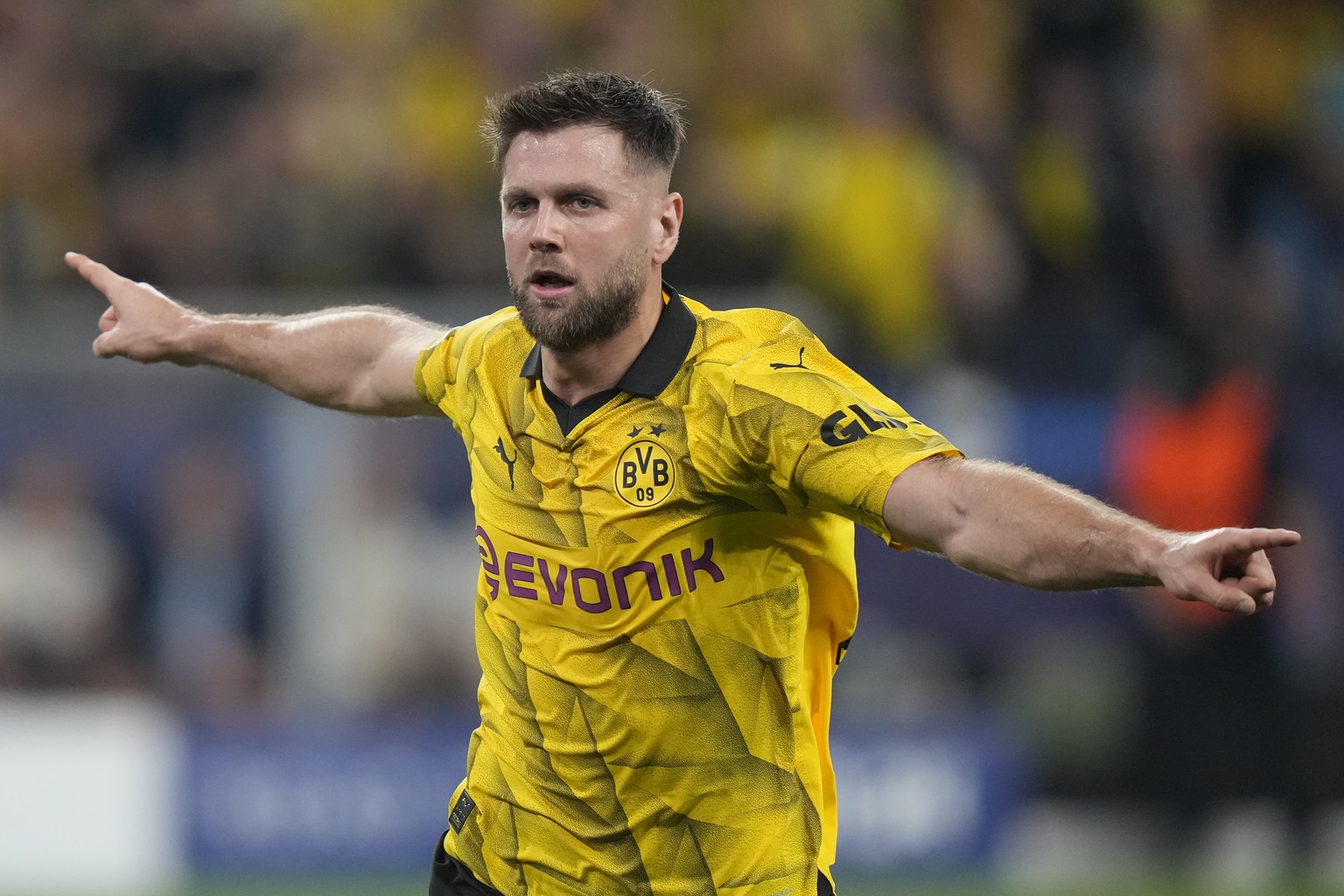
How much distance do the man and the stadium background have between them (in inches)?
217

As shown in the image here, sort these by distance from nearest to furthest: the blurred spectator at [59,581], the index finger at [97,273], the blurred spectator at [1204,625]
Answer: the index finger at [97,273], the blurred spectator at [1204,625], the blurred spectator at [59,581]

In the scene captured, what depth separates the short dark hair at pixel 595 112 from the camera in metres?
4.26

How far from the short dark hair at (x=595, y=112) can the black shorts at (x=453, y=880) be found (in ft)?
5.38

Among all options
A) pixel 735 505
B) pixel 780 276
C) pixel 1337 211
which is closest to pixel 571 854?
pixel 735 505

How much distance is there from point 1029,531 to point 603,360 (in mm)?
1159

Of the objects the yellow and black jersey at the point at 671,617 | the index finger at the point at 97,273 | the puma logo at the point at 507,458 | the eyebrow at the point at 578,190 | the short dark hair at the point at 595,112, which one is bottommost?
the yellow and black jersey at the point at 671,617

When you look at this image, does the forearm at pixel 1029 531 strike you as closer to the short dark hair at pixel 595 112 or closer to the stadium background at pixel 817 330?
the short dark hair at pixel 595 112

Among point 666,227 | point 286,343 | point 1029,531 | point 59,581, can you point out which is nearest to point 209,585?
point 59,581

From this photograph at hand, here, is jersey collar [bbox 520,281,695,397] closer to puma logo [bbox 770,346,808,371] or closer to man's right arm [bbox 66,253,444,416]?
puma logo [bbox 770,346,808,371]

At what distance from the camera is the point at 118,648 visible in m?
10.3

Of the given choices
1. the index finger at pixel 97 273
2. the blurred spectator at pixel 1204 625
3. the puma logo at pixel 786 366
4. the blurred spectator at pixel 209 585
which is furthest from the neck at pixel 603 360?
the blurred spectator at pixel 209 585

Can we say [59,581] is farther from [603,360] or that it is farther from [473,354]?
[603,360]

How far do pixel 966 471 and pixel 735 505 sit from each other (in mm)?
639

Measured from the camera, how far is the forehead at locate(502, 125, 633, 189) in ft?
13.9
